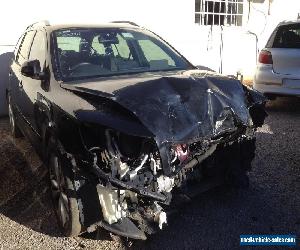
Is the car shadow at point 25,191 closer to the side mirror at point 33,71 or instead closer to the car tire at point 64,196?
the car tire at point 64,196

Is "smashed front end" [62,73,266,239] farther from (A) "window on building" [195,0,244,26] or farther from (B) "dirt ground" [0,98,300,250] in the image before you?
(A) "window on building" [195,0,244,26]

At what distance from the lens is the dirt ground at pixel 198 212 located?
336cm

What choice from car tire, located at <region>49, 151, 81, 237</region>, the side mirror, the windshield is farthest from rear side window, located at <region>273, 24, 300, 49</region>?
car tire, located at <region>49, 151, 81, 237</region>

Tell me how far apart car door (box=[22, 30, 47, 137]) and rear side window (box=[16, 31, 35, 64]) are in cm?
24

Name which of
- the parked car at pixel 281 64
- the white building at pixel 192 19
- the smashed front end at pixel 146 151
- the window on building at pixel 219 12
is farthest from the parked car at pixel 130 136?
the window on building at pixel 219 12

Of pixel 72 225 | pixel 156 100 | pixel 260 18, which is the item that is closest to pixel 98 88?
pixel 156 100

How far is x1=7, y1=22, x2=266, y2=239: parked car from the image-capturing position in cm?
294

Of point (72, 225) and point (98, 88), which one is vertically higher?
point (98, 88)

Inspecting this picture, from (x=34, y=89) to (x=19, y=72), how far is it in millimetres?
1071

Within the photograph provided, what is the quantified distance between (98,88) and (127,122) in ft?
2.08

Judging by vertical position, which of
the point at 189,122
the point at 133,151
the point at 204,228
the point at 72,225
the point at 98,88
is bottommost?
the point at 204,228

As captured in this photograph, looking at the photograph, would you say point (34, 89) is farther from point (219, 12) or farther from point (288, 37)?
point (219, 12)

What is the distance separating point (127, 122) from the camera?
9.52ft

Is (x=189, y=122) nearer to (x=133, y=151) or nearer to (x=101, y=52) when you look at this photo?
(x=133, y=151)
